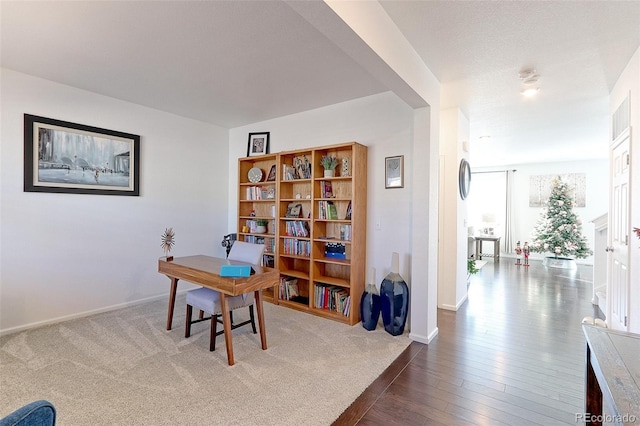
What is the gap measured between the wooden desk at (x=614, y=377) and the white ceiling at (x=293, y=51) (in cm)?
188

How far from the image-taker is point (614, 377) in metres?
0.98

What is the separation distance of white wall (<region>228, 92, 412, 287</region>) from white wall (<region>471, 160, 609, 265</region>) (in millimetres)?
6023

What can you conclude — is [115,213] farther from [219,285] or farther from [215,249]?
[219,285]

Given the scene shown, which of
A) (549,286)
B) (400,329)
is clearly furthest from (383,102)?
(549,286)

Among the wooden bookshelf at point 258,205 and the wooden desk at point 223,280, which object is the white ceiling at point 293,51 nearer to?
the wooden bookshelf at point 258,205

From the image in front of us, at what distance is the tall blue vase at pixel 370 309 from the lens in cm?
302

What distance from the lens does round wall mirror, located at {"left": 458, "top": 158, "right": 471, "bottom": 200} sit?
12.7ft

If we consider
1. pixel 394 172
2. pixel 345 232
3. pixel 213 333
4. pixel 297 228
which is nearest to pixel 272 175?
pixel 297 228

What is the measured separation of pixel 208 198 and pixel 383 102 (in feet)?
9.96

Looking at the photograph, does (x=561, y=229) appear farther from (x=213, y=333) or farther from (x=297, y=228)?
(x=213, y=333)

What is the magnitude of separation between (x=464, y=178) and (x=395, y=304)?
7.13ft

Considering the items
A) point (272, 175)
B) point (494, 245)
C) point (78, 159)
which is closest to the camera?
point (78, 159)

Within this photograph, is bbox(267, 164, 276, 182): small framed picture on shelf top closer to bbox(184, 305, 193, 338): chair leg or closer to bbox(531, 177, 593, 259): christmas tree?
bbox(184, 305, 193, 338): chair leg

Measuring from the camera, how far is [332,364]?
93.1 inches
